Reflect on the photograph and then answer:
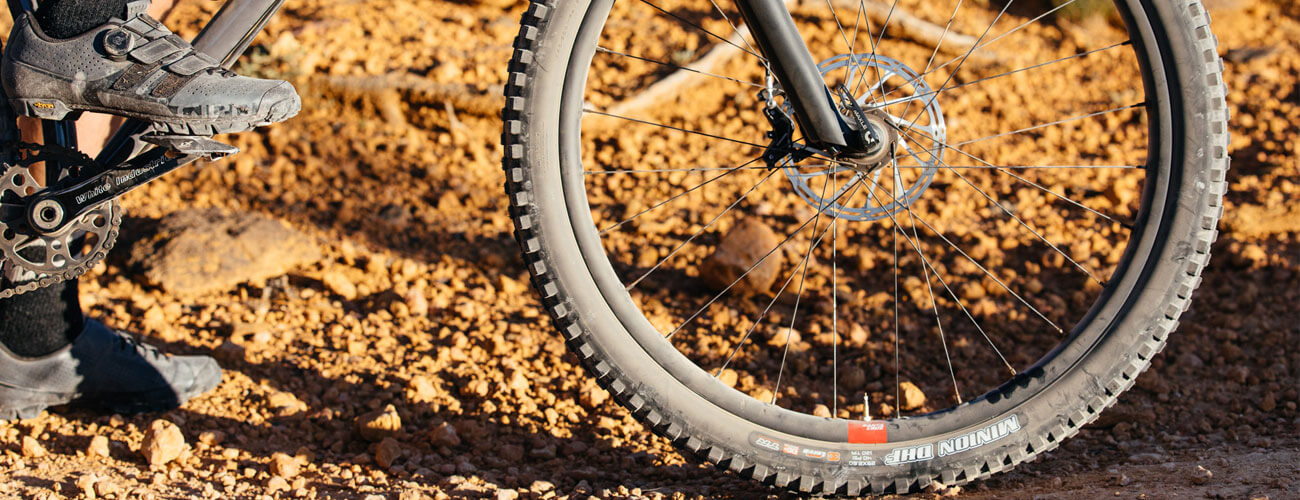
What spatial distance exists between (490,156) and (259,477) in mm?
1977

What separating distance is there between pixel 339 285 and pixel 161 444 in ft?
3.07

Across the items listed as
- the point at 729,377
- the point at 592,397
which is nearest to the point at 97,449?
the point at 592,397

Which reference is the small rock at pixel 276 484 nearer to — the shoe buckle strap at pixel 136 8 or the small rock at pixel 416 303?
Answer: the small rock at pixel 416 303

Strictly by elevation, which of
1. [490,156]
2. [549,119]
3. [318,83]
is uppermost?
[318,83]

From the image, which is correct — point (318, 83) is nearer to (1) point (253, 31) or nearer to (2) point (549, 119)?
(1) point (253, 31)

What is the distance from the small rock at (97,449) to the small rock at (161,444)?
86 mm

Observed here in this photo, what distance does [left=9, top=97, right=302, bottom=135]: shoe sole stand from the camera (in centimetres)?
186

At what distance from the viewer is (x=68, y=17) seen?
74.1 inches

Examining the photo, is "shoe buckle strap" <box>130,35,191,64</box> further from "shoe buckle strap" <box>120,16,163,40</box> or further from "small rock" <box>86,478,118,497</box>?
"small rock" <box>86,478,118,497</box>

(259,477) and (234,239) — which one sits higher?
(234,239)

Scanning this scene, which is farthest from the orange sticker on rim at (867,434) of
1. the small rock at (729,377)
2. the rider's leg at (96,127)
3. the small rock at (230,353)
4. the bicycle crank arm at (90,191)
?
the rider's leg at (96,127)

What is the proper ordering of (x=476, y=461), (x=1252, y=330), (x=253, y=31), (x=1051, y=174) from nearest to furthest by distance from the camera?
(x=253, y=31), (x=476, y=461), (x=1252, y=330), (x=1051, y=174)

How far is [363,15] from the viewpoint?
183 inches

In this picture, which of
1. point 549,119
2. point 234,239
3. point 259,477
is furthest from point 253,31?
point 234,239
